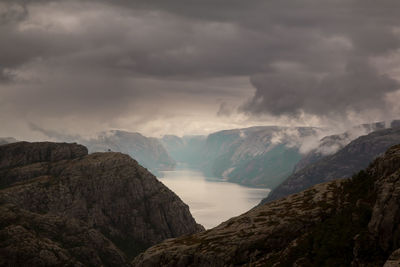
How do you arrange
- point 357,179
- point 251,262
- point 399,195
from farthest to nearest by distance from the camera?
point 357,179
point 251,262
point 399,195

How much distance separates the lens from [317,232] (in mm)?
123938

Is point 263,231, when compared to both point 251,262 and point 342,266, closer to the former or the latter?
point 251,262

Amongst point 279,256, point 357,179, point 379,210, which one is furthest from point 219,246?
point 379,210

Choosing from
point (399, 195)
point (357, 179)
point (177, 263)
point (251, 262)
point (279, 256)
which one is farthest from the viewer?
point (177, 263)

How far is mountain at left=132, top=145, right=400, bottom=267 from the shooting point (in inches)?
3989

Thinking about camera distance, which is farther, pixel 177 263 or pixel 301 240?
pixel 177 263

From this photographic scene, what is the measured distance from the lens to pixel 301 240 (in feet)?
416

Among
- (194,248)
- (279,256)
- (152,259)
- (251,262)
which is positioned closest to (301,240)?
(279,256)

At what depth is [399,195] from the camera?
332 feet

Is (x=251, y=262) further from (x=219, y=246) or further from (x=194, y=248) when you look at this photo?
(x=194, y=248)

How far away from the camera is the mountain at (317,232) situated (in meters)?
101

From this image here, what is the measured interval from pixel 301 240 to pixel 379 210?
2923cm

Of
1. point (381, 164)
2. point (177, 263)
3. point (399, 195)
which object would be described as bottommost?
point (177, 263)

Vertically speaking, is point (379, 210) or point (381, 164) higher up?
point (381, 164)
